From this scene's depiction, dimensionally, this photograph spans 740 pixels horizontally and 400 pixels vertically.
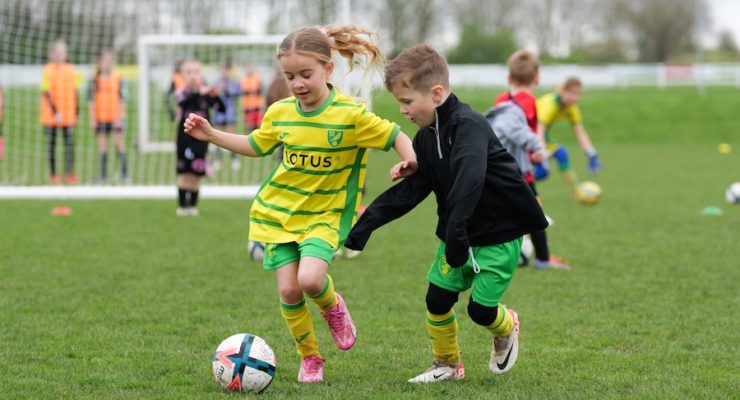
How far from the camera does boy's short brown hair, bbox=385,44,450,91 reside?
423 centimetres

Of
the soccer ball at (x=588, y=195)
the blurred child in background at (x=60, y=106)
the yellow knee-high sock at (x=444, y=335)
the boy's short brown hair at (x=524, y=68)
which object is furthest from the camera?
the blurred child in background at (x=60, y=106)

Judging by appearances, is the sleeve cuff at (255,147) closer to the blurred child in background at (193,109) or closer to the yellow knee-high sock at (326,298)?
the yellow knee-high sock at (326,298)

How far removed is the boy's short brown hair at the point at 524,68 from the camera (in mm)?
7695

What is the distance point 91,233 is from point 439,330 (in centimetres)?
611

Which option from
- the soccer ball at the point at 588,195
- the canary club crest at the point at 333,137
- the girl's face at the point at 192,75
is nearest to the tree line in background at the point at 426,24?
the canary club crest at the point at 333,137

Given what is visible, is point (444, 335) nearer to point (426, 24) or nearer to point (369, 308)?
point (369, 308)

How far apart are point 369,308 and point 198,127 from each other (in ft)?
6.81

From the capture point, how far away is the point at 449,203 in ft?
13.3

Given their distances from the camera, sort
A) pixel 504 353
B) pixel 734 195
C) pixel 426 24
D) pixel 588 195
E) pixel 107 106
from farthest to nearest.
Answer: pixel 426 24 < pixel 107 106 < pixel 588 195 < pixel 734 195 < pixel 504 353

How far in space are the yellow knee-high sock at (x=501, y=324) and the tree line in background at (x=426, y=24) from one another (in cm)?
156

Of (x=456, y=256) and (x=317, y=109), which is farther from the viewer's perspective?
(x=317, y=109)

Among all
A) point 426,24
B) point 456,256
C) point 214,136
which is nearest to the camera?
point 456,256

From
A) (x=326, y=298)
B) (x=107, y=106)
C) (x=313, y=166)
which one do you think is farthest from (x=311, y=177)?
(x=107, y=106)

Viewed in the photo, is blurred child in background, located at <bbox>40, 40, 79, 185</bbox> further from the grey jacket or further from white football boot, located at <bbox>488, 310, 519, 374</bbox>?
white football boot, located at <bbox>488, 310, 519, 374</bbox>
